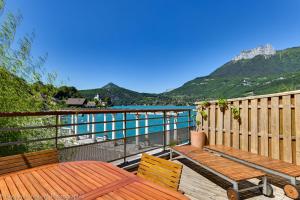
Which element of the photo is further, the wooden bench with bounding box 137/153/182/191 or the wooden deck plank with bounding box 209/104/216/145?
the wooden deck plank with bounding box 209/104/216/145

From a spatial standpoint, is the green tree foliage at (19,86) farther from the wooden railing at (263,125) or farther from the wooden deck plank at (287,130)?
the wooden deck plank at (287,130)

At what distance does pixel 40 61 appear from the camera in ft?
14.9

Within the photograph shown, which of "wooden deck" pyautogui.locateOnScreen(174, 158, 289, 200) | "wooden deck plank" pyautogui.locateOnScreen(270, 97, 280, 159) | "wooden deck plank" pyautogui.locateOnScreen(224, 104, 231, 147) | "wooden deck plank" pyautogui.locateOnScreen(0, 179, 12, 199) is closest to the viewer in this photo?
"wooden deck plank" pyautogui.locateOnScreen(0, 179, 12, 199)

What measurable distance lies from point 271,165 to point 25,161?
355 cm

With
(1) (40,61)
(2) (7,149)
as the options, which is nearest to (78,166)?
(2) (7,149)

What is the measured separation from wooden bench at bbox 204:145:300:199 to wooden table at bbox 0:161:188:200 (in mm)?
2406

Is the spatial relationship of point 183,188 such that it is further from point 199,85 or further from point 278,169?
point 199,85

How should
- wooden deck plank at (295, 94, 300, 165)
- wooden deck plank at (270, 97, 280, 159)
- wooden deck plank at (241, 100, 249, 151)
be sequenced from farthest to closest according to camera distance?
1. wooden deck plank at (241, 100, 249, 151)
2. wooden deck plank at (270, 97, 280, 159)
3. wooden deck plank at (295, 94, 300, 165)

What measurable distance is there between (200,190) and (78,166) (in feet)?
6.90

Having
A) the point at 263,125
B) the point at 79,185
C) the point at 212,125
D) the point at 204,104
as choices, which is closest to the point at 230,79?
the point at 204,104

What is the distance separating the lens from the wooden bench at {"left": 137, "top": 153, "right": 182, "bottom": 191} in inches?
69.3

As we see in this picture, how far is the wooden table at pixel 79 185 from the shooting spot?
56.1 inches

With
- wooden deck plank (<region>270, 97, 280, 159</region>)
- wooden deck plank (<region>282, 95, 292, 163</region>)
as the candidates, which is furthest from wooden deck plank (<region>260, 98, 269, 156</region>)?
wooden deck plank (<region>282, 95, 292, 163</region>)

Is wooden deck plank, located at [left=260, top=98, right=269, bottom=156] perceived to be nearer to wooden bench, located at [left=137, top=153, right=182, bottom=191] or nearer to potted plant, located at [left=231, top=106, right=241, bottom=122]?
potted plant, located at [left=231, top=106, right=241, bottom=122]
